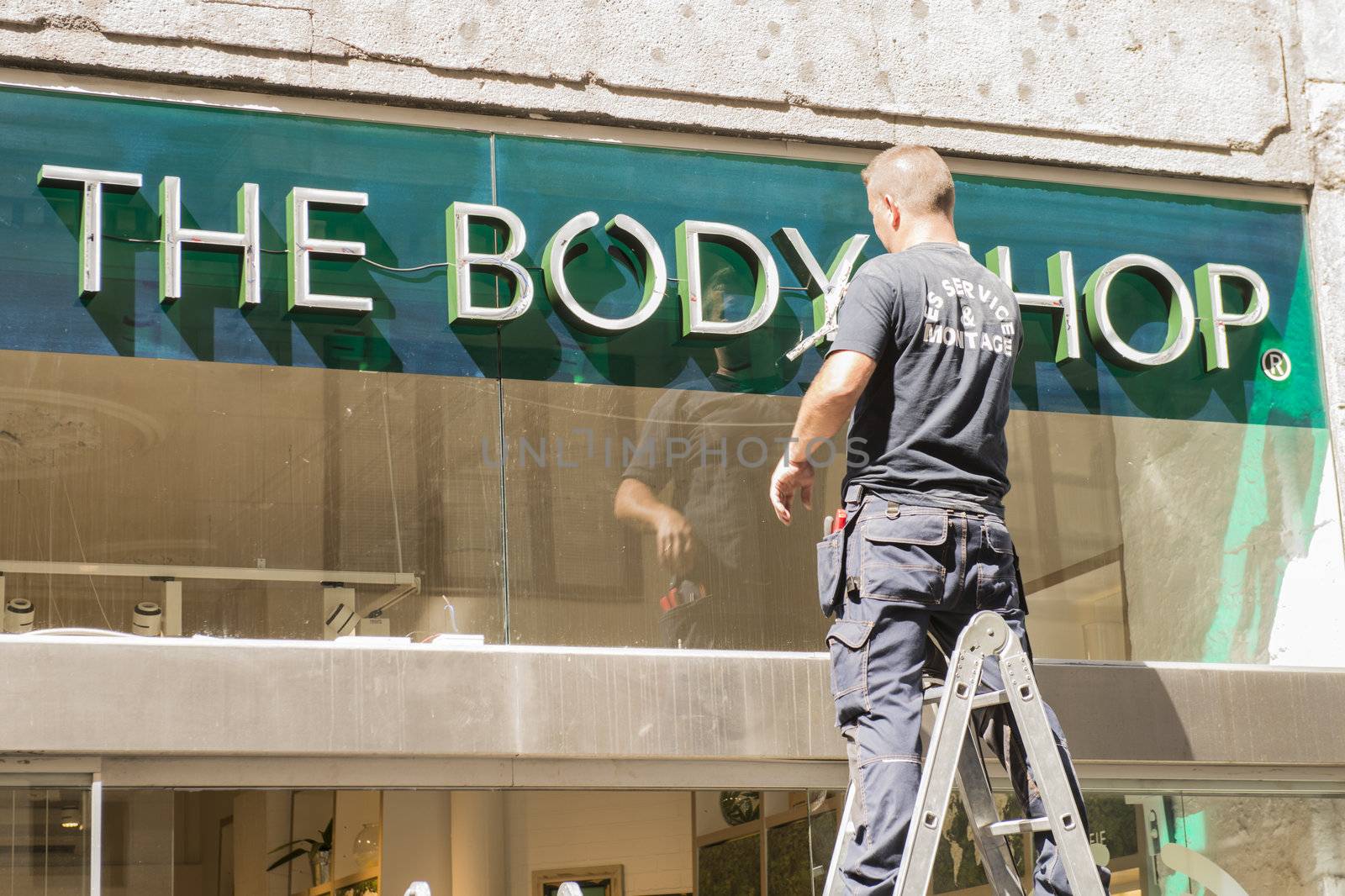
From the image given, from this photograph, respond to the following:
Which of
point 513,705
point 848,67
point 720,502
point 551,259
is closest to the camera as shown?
point 513,705

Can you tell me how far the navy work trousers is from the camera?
417cm

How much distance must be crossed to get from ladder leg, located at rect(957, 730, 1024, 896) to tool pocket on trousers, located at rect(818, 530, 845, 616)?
1.58 ft

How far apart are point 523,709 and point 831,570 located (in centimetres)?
159

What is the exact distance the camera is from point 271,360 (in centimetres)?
606

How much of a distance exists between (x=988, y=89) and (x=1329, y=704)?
107 inches

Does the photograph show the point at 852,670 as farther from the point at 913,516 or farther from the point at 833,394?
the point at 833,394

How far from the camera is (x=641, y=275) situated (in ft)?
21.2

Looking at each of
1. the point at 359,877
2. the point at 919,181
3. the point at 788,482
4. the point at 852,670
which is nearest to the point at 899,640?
the point at 852,670

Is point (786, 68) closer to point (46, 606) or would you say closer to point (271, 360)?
point (271, 360)

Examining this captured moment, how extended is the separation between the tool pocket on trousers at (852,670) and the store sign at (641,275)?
2224 mm

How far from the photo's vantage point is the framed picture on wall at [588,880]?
7980 millimetres

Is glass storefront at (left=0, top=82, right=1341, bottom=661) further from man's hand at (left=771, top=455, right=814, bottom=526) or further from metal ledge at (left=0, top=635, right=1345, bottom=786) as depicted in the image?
man's hand at (left=771, top=455, right=814, bottom=526)

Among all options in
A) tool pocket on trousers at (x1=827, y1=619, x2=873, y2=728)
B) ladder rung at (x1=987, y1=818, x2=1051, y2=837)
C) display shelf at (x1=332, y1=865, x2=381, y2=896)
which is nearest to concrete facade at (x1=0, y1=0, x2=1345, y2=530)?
tool pocket on trousers at (x1=827, y1=619, x2=873, y2=728)

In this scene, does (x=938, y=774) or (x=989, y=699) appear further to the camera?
(x=989, y=699)
